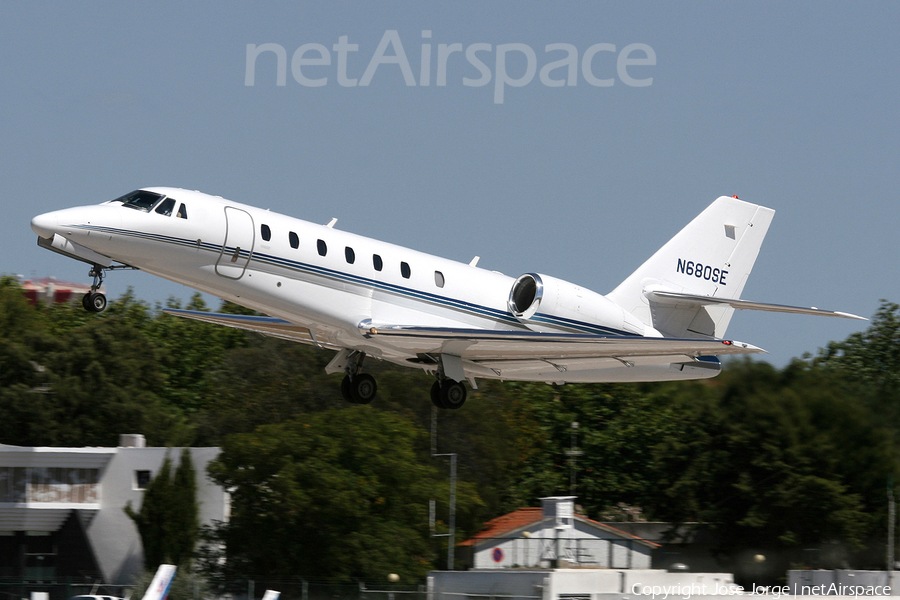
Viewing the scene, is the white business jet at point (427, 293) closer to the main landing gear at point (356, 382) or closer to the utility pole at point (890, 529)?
the main landing gear at point (356, 382)

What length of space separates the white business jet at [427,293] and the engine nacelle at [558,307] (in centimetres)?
2

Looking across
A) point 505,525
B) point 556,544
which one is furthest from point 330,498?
point 556,544

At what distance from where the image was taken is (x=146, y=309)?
65500 mm

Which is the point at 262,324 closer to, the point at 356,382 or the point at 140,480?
the point at 356,382

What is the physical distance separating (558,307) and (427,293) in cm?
241

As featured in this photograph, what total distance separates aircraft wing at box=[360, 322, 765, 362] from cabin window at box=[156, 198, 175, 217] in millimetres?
3438

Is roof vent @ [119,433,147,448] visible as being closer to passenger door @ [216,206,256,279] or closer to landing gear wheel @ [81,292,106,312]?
passenger door @ [216,206,256,279]

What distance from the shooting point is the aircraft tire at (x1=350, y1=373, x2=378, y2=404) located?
68.8ft

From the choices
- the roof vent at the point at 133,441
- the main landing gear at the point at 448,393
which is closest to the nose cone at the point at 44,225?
the main landing gear at the point at 448,393

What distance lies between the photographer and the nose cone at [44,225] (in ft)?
53.6

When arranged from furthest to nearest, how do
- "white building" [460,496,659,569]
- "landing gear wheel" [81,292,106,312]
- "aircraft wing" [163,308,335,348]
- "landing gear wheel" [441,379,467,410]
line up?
"white building" [460,496,659,569] < "aircraft wing" [163,308,335,348] < "landing gear wheel" [441,379,467,410] < "landing gear wheel" [81,292,106,312]

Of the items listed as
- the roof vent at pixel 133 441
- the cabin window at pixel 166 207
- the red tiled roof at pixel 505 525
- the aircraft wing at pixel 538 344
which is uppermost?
the cabin window at pixel 166 207

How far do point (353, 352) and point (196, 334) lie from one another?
1639 inches

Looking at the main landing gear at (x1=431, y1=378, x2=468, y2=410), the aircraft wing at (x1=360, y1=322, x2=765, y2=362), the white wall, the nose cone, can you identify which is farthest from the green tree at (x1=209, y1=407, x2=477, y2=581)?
the nose cone
